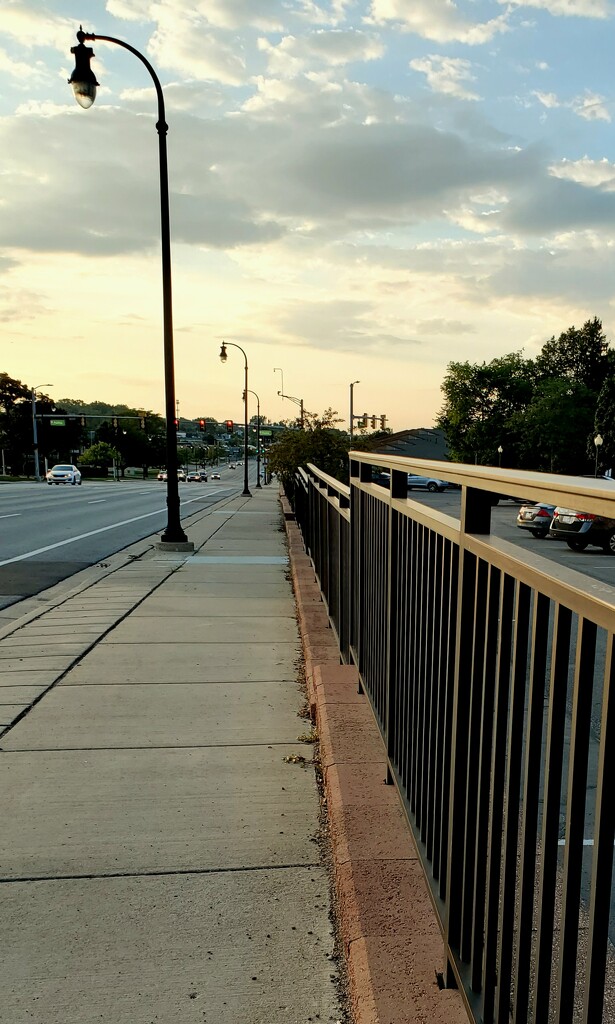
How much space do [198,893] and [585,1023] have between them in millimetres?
1996

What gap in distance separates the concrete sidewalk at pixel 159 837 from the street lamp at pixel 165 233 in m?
6.55

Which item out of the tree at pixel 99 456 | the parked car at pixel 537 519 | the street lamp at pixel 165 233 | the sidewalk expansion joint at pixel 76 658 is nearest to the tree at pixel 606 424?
the parked car at pixel 537 519

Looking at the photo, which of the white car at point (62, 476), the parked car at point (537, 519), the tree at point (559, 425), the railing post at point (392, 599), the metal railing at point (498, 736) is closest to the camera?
the metal railing at point (498, 736)

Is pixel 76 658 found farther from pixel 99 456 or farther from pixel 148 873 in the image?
pixel 99 456

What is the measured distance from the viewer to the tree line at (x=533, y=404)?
231 ft

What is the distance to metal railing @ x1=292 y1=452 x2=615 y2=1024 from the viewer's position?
1.27 meters

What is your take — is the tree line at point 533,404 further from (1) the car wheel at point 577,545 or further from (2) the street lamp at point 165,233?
(2) the street lamp at point 165,233

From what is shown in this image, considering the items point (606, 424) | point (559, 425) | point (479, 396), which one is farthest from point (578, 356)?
point (606, 424)

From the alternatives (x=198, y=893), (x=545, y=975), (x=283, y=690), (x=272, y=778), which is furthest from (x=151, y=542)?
(x=545, y=975)

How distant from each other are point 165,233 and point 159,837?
11.4m

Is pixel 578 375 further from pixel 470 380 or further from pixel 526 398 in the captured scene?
pixel 470 380

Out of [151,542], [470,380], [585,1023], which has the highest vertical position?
[470,380]

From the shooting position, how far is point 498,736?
5.62 feet

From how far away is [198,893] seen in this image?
290 cm
